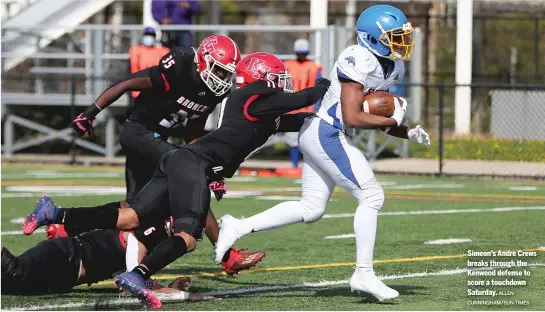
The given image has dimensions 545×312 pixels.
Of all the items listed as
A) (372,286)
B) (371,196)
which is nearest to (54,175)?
(371,196)

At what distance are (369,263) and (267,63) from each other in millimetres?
1435

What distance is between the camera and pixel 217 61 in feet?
25.9

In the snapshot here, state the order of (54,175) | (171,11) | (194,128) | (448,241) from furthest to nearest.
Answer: (171,11) → (54,175) → (448,241) → (194,128)

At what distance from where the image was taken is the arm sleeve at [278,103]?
24.7 ft

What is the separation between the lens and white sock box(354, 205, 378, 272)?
741cm

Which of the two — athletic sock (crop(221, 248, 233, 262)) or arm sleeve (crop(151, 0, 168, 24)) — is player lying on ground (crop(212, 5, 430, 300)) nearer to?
athletic sock (crop(221, 248, 233, 262))

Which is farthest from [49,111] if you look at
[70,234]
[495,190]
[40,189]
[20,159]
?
[70,234]

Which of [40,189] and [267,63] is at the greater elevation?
[267,63]

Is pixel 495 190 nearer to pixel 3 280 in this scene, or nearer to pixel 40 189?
pixel 40 189

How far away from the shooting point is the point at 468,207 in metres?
13.1

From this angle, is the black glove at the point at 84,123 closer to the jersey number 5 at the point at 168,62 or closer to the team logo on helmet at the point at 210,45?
the jersey number 5 at the point at 168,62

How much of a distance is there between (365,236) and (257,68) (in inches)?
50.1

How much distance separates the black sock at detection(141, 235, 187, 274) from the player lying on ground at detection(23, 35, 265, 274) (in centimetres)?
65

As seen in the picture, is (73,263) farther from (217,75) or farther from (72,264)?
(217,75)
